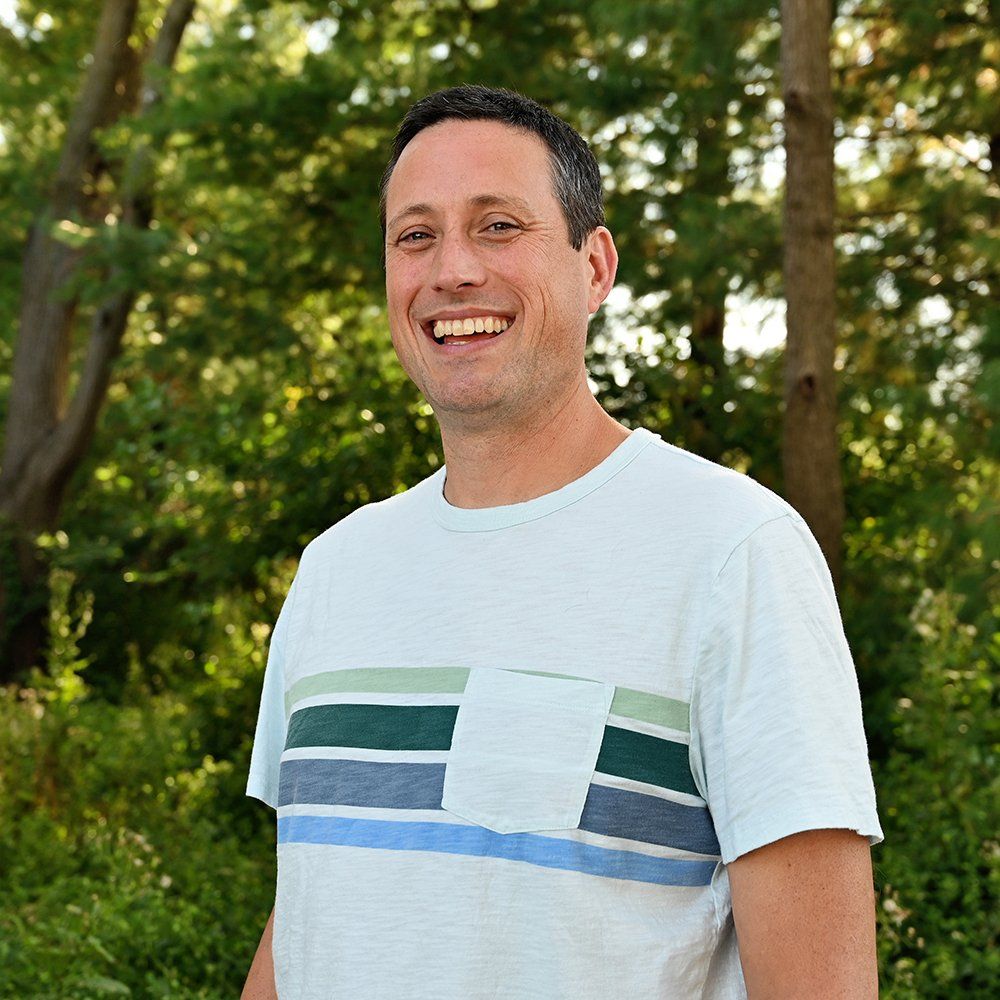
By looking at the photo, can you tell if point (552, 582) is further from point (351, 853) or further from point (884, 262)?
point (884, 262)

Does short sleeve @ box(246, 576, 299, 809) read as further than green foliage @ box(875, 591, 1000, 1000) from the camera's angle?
No

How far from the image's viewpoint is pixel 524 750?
1457 mm

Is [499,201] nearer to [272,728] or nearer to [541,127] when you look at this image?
[541,127]

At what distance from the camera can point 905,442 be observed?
705 cm

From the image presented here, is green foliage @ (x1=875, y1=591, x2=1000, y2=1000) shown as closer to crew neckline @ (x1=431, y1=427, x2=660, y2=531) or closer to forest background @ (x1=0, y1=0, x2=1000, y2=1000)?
forest background @ (x1=0, y1=0, x2=1000, y2=1000)

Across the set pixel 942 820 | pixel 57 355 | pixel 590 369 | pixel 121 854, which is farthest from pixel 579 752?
pixel 57 355

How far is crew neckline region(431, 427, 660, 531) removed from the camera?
63.1 inches

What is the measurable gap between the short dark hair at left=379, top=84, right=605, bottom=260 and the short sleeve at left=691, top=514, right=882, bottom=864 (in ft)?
1.88

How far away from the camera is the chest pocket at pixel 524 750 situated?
1415 millimetres

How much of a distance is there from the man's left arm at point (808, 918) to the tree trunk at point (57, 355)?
1222cm

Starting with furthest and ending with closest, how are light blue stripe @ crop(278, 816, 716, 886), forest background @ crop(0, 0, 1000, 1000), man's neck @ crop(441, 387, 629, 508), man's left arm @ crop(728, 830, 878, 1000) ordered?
forest background @ crop(0, 0, 1000, 1000) → man's neck @ crop(441, 387, 629, 508) → light blue stripe @ crop(278, 816, 716, 886) → man's left arm @ crop(728, 830, 878, 1000)

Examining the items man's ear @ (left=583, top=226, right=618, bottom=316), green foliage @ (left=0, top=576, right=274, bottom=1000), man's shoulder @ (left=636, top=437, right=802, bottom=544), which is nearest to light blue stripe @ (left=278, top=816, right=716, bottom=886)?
man's shoulder @ (left=636, top=437, right=802, bottom=544)

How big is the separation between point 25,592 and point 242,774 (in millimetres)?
7137

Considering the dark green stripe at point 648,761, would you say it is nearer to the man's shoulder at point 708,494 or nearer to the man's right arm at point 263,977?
the man's shoulder at point 708,494
